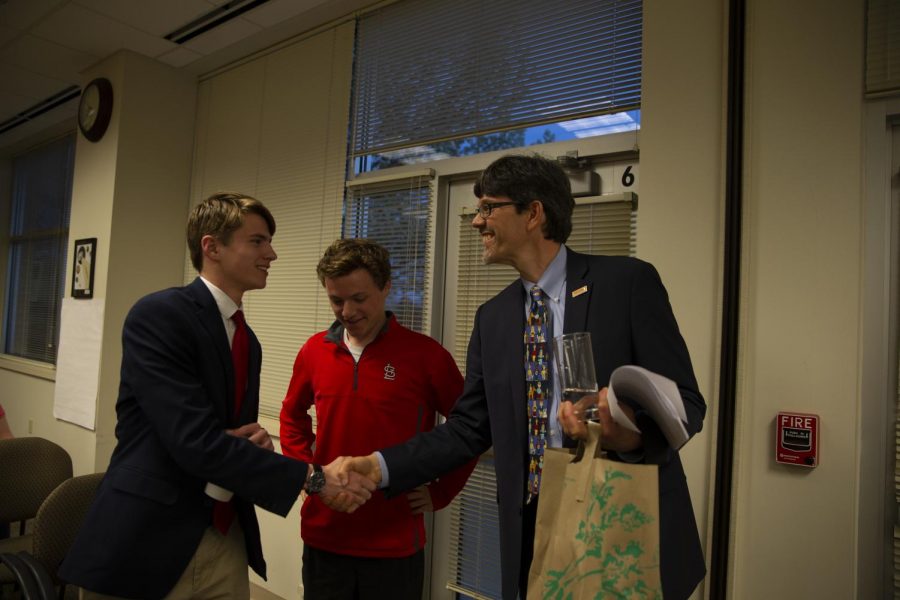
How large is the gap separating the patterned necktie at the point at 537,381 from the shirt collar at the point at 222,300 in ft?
2.58

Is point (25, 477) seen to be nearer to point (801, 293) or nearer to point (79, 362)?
point (79, 362)

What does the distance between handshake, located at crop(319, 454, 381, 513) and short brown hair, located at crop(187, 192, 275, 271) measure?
2.21 feet

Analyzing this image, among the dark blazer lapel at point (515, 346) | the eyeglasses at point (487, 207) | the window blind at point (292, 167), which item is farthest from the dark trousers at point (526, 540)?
the window blind at point (292, 167)

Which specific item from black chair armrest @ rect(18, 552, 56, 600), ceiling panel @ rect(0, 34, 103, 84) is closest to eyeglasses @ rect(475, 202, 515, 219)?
black chair armrest @ rect(18, 552, 56, 600)

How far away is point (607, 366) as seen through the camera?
4.11 feet

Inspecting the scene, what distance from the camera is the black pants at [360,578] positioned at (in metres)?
1.72

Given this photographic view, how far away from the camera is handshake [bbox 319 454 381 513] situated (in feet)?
5.17

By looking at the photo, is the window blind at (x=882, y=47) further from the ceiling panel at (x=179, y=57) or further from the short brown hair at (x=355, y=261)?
the ceiling panel at (x=179, y=57)

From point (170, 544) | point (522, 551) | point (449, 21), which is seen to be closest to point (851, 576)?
point (522, 551)

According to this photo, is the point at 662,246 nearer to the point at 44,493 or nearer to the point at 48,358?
the point at 44,493

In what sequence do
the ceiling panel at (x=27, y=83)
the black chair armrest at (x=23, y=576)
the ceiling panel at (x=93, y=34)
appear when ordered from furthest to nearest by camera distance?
the ceiling panel at (x=27, y=83)
the ceiling panel at (x=93, y=34)
the black chair armrest at (x=23, y=576)

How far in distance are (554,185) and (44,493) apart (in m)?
2.65

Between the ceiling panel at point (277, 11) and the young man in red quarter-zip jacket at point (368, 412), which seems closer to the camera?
the young man in red quarter-zip jacket at point (368, 412)

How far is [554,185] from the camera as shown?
1.46 metres
